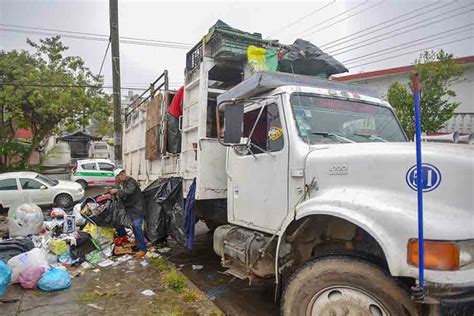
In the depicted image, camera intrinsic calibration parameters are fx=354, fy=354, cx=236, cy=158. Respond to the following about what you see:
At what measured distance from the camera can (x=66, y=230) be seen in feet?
19.9

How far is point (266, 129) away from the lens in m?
3.48

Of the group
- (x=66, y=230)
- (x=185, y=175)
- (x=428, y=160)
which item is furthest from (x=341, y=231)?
(x=66, y=230)

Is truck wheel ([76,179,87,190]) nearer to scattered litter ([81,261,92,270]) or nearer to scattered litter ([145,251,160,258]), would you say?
scattered litter ([145,251,160,258])

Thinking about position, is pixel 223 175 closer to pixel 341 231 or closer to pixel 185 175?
pixel 185 175

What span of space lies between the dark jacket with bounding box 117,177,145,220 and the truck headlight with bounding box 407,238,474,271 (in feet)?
15.0

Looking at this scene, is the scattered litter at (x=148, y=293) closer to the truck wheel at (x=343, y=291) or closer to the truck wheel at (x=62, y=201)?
the truck wheel at (x=343, y=291)

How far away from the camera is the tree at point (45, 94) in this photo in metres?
15.5

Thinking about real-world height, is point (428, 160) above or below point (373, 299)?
above

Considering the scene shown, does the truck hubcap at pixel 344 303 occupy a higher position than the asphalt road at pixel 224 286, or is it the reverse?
the truck hubcap at pixel 344 303

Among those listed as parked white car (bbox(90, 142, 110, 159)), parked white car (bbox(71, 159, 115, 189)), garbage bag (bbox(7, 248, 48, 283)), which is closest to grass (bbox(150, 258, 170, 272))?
garbage bag (bbox(7, 248, 48, 283))

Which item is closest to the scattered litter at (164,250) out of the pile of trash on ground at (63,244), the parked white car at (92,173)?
the pile of trash on ground at (63,244)

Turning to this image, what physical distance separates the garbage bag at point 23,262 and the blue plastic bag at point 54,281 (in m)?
0.21

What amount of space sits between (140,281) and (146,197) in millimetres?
1771

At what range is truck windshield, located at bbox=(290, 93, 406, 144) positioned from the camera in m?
3.17
